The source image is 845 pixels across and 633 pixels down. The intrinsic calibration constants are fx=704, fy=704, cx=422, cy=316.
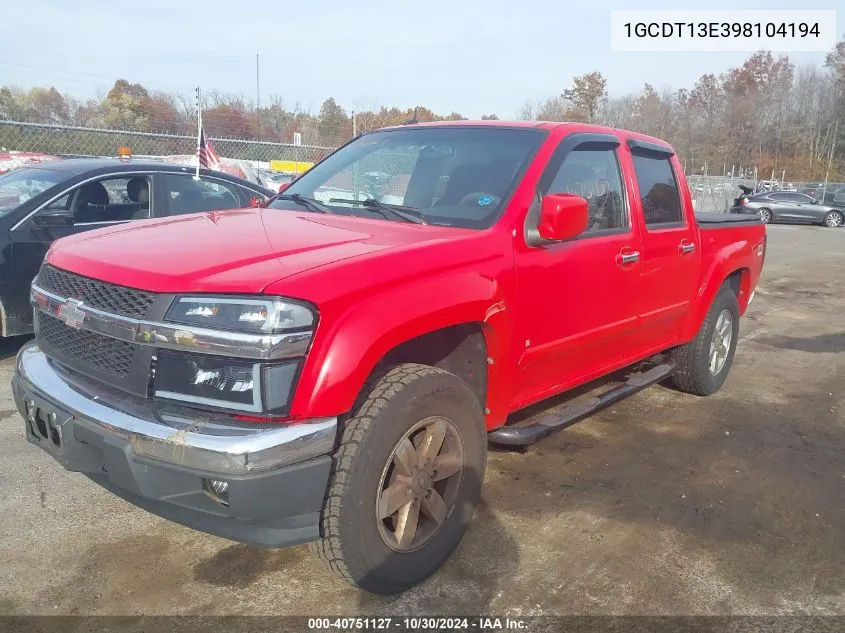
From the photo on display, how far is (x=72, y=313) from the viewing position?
2670mm

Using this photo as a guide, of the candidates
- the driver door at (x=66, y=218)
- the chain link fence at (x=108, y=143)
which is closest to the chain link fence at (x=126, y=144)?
the chain link fence at (x=108, y=143)

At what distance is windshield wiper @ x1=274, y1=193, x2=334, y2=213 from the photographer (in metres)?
3.62

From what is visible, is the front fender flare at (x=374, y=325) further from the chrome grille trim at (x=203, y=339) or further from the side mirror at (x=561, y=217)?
the side mirror at (x=561, y=217)

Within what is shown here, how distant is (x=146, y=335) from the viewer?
2383 mm

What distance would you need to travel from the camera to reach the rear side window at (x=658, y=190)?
4.25 m

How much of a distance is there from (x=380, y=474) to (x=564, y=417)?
1433mm

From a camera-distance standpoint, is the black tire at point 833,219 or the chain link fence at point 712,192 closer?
the black tire at point 833,219

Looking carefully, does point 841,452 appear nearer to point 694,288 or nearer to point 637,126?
point 694,288

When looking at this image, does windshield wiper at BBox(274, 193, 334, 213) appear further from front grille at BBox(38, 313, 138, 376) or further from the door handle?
the door handle

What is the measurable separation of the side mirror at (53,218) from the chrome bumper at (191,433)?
3507 mm

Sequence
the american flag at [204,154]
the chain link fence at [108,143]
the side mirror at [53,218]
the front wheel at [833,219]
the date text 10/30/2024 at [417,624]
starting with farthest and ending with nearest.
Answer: the front wheel at [833,219] < the chain link fence at [108,143] < the american flag at [204,154] < the side mirror at [53,218] < the date text 10/30/2024 at [417,624]

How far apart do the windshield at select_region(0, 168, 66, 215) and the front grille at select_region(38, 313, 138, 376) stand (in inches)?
125

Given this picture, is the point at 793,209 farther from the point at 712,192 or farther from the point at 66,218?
the point at 66,218

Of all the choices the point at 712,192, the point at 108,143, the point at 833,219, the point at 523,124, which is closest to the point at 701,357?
the point at 523,124
